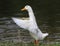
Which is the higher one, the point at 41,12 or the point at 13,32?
the point at 41,12

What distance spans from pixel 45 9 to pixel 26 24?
5.79 metres

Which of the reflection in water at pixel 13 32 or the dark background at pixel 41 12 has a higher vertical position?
the dark background at pixel 41 12

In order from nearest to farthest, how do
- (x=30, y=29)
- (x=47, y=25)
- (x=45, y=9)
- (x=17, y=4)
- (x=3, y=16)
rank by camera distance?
(x=30, y=29) → (x=47, y=25) → (x=3, y=16) → (x=45, y=9) → (x=17, y=4)

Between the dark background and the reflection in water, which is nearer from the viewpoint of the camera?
the reflection in water

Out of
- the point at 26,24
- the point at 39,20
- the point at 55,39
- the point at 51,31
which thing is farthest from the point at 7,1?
the point at 26,24

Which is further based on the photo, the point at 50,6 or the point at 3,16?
the point at 50,6

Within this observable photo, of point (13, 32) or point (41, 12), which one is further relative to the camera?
point (41, 12)

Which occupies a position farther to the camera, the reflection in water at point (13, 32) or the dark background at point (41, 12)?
the dark background at point (41, 12)

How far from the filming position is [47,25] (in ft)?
34.1

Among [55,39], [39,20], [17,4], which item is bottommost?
[55,39]

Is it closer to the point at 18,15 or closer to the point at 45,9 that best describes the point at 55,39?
the point at 18,15

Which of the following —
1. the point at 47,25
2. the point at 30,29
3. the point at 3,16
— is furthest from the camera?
the point at 3,16

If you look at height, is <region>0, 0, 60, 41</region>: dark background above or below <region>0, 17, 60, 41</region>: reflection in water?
above

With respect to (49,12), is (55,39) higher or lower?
lower
